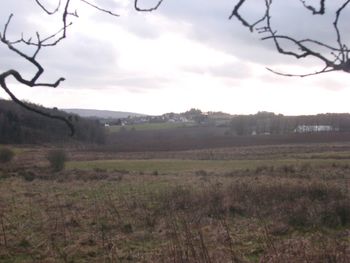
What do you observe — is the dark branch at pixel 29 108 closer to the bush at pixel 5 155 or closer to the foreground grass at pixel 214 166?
the foreground grass at pixel 214 166

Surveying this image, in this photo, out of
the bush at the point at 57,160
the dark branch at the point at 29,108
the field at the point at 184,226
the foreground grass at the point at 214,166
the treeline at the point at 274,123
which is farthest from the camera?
the treeline at the point at 274,123

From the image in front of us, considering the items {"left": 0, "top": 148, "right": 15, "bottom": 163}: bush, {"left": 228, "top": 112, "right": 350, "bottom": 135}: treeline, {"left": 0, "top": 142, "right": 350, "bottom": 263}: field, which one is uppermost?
{"left": 228, "top": 112, "right": 350, "bottom": 135}: treeline

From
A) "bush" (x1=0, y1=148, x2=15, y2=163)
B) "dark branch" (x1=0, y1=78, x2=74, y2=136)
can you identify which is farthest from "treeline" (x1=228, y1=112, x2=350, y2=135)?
"dark branch" (x1=0, y1=78, x2=74, y2=136)

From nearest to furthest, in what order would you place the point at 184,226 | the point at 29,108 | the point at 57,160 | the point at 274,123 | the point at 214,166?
the point at 29,108 < the point at 184,226 < the point at 57,160 < the point at 214,166 < the point at 274,123

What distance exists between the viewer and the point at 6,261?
8.83m

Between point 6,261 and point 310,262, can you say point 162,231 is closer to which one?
point 6,261

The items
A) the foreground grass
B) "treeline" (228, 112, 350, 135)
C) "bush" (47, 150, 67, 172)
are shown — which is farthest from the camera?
"treeline" (228, 112, 350, 135)

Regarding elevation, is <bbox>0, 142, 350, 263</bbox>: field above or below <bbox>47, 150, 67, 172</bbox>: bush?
above

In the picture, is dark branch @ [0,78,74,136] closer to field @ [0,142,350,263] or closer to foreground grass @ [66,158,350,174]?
field @ [0,142,350,263]

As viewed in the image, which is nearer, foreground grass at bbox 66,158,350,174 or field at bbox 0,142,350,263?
field at bbox 0,142,350,263

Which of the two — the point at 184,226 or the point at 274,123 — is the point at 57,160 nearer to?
the point at 184,226

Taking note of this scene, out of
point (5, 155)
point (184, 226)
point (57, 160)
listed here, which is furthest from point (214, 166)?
point (184, 226)

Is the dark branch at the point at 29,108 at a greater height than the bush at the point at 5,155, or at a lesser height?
greater

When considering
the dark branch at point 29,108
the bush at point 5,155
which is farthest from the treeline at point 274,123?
the dark branch at point 29,108
